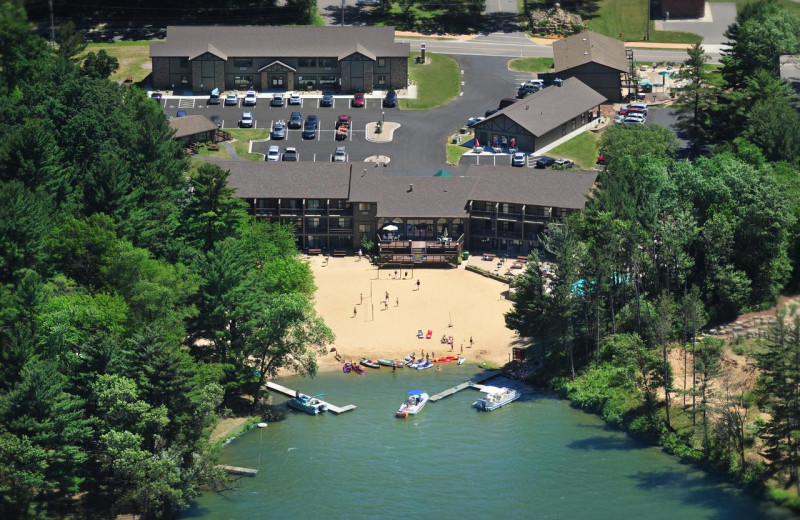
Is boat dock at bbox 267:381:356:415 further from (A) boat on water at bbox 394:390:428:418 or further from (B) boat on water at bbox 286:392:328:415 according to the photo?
(A) boat on water at bbox 394:390:428:418

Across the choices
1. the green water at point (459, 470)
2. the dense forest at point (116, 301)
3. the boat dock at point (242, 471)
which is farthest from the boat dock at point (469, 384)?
the boat dock at point (242, 471)

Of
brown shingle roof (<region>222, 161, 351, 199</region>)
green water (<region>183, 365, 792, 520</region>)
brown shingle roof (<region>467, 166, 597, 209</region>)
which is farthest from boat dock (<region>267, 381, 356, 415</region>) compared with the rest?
brown shingle roof (<region>467, 166, 597, 209</region>)

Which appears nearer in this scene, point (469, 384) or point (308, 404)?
point (308, 404)

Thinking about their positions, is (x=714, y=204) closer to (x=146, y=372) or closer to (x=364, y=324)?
(x=364, y=324)

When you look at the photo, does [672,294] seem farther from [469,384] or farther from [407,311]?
[407,311]

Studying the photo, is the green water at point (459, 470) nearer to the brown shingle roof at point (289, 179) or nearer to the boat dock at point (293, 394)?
the boat dock at point (293, 394)

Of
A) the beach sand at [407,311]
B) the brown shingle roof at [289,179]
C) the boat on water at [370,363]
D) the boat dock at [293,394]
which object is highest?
the brown shingle roof at [289,179]

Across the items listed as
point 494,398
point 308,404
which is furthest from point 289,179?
point 494,398
